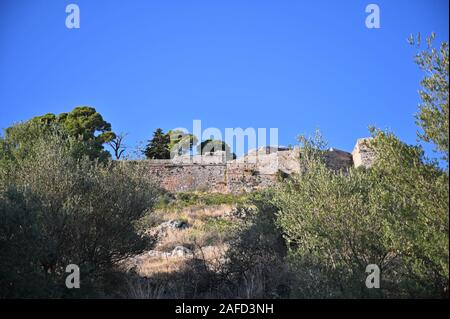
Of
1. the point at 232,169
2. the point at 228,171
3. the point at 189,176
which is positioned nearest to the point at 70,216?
the point at 228,171

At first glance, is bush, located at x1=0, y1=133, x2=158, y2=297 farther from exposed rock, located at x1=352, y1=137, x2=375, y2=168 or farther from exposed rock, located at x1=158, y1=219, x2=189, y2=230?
exposed rock, located at x1=352, y1=137, x2=375, y2=168

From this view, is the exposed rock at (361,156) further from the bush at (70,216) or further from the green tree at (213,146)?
the bush at (70,216)

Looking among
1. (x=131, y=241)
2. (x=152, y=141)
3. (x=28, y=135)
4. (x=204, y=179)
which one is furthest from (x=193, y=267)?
(x=152, y=141)

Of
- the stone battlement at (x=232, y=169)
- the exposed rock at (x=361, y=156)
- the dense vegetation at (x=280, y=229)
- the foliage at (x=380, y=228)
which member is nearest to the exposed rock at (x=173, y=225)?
the dense vegetation at (x=280, y=229)

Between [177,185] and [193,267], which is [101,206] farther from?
[177,185]

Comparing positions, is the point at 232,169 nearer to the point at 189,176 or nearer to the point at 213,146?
the point at 189,176

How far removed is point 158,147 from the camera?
38.6m

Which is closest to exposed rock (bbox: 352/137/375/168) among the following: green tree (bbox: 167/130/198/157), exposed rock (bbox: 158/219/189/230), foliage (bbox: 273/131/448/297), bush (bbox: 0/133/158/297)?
exposed rock (bbox: 158/219/189/230)

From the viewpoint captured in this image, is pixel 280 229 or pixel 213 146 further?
pixel 213 146

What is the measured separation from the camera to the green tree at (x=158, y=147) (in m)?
37.9

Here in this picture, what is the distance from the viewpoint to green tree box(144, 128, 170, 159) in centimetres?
3788

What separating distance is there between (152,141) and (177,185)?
1123cm
